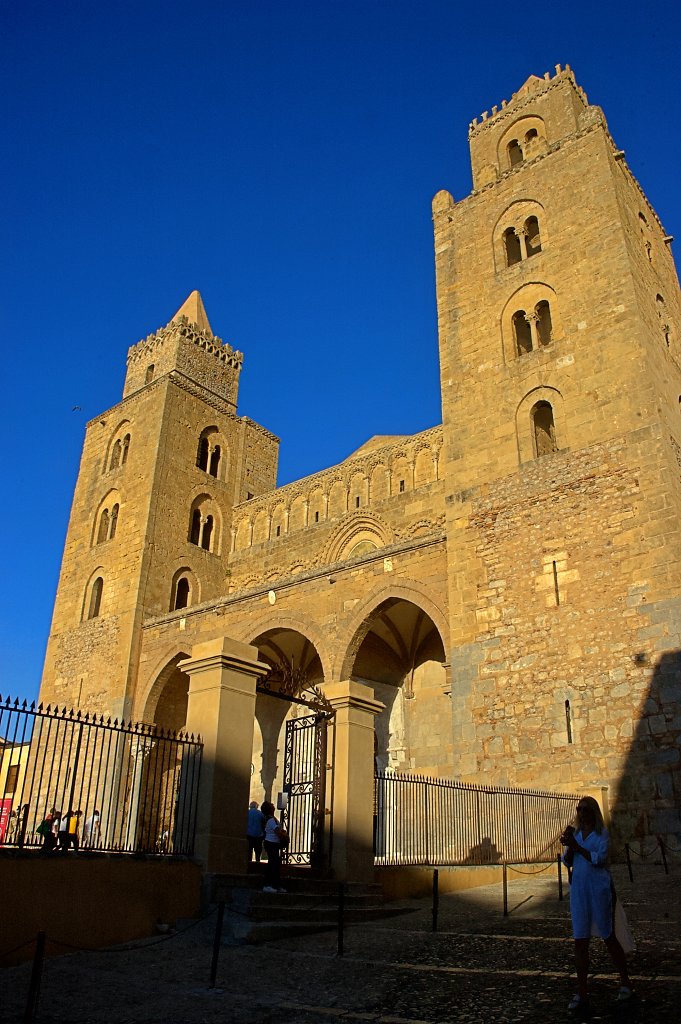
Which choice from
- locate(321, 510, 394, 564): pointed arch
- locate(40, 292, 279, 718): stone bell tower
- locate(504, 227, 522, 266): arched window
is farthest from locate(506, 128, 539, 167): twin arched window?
locate(40, 292, 279, 718): stone bell tower

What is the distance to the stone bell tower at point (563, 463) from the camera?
13125mm

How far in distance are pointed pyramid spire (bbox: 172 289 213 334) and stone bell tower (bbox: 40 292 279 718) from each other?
0.08m

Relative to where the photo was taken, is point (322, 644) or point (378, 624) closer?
point (322, 644)

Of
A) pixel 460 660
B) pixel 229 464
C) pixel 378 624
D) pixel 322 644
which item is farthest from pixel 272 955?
pixel 229 464

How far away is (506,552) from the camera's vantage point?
15.3 m

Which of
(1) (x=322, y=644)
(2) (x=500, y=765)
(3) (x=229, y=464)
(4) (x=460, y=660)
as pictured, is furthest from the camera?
(3) (x=229, y=464)

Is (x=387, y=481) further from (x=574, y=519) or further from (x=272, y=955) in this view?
(x=272, y=955)

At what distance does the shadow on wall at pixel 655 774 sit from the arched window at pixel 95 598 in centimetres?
1601

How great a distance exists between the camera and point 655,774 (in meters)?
12.2

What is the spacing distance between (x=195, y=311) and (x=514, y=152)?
12988 millimetres

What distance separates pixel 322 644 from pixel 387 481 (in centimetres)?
647

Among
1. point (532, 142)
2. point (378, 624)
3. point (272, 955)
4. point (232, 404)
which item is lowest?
point (272, 955)

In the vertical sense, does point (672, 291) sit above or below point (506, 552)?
above

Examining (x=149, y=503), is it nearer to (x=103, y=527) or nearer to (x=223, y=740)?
(x=103, y=527)
